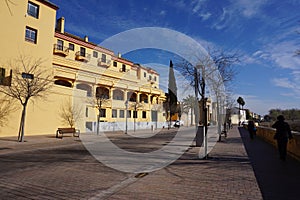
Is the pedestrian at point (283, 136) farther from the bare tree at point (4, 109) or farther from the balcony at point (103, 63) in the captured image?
the balcony at point (103, 63)

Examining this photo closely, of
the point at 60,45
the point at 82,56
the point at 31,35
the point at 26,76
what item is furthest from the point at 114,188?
the point at 82,56

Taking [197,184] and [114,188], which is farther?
[197,184]

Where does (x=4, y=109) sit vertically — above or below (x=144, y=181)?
above

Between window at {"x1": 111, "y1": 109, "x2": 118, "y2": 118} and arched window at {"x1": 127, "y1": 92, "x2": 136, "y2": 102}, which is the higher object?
arched window at {"x1": 127, "y1": 92, "x2": 136, "y2": 102}

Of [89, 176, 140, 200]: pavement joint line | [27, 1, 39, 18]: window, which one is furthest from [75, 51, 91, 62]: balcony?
[89, 176, 140, 200]: pavement joint line

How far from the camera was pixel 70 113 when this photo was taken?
25.3 m

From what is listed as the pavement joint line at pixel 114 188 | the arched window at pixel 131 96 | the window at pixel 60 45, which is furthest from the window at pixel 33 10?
the pavement joint line at pixel 114 188

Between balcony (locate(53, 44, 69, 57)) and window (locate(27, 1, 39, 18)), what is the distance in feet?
28.8

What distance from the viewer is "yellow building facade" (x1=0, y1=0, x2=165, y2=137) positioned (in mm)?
20844

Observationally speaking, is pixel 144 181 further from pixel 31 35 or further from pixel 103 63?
pixel 103 63

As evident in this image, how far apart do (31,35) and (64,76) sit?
6.19 meters

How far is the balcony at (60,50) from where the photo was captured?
105 feet

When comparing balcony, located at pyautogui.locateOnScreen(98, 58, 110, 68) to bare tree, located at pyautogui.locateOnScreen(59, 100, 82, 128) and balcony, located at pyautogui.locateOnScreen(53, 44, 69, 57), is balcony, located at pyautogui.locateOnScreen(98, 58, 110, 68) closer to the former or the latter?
balcony, located at pyautogui.locateOnScreen(53, 44, 69, 57)

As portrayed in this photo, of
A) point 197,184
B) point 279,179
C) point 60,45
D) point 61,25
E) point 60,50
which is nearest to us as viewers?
point 197,184
